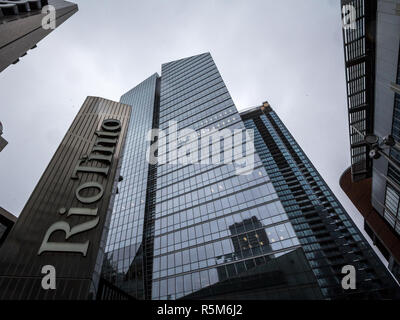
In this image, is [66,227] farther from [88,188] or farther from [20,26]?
[20,26]

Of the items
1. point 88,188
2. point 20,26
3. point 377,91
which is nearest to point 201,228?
point 88,188

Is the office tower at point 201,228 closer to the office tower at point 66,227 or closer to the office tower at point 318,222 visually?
the office tower at point 66,227

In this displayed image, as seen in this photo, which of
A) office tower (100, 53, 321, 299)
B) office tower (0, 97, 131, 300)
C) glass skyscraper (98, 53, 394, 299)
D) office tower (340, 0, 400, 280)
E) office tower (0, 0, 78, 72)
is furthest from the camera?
office tower (100, 53, 321, 299)

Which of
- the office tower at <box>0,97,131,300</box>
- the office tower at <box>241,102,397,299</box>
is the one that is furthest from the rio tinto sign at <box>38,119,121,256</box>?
the office tower at <box>241,102,397,299</box>

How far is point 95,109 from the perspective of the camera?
19.3 meters

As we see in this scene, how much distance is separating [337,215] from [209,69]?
8509cm

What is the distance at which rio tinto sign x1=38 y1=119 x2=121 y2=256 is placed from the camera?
10.1 m

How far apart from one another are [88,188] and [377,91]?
96.8ft

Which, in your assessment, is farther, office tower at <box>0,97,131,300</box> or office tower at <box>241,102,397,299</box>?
office tower at <box>241,102,397,299</box>

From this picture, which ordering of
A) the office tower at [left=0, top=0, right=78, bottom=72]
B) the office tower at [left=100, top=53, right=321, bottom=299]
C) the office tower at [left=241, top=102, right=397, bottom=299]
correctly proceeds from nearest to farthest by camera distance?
the office tower at [left=0, top=0, right=78, bottom=72] → the office tower at [left=100, top=53, right=321, bottom=299] → the office tower at [left=241, top=102, right=397, bottom=299]

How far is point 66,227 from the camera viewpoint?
10.7 meters

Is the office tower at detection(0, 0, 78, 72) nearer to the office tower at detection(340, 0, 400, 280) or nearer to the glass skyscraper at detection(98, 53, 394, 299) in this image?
the office tower at detection(340, 0, 400, 280)
